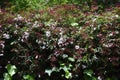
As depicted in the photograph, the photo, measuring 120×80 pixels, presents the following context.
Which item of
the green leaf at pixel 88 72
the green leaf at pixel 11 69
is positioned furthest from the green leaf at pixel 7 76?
the green leaf at pixel 88 72

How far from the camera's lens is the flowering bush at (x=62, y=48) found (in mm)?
5801

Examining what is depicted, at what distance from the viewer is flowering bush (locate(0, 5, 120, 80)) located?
5.80 metres

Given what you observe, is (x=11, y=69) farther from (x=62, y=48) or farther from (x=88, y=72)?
(x=88, y=72)

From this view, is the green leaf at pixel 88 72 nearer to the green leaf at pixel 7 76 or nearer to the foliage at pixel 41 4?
the green leaf at pixel 7 76

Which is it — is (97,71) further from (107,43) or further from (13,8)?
(13,8)

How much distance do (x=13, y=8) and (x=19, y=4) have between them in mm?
322

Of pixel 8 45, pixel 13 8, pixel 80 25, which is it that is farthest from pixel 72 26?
pixel 13 8

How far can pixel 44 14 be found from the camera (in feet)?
20.9

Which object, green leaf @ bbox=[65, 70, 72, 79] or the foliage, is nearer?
green leaf @ bbox=[65, 70, 72, 79]

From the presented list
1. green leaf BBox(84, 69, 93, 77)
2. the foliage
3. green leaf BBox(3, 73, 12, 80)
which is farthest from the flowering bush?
the foliage

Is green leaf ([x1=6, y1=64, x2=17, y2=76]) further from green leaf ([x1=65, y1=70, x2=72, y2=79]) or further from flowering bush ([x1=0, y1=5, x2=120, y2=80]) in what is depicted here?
green leaf ([x1=65, y1=70, x2=72, y2=79])

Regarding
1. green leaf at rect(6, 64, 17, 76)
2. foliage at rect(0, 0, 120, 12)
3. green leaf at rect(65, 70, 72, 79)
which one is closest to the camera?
green leaf at rect(65, 70, 72, 79)

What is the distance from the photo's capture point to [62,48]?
585 centimetres

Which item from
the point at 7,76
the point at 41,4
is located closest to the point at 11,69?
the point at 7,76
